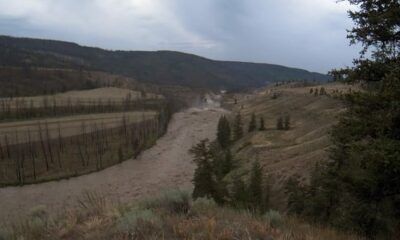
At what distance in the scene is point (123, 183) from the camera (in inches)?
2042

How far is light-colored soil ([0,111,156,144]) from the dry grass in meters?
71.3

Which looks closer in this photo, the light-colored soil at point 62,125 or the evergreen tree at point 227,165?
the evergreen tree at point 227,165

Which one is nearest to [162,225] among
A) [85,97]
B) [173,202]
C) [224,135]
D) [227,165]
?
[173,202]

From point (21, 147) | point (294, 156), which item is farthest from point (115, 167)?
point (294, 156)

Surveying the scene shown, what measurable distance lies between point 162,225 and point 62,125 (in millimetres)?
89970

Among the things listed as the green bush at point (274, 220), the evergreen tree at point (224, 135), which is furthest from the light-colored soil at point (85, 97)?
the green bush at point (274, 220)

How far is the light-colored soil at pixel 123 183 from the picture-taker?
44.7 m

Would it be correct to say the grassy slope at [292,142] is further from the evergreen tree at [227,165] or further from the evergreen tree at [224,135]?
the evergreen tree at [224,135]

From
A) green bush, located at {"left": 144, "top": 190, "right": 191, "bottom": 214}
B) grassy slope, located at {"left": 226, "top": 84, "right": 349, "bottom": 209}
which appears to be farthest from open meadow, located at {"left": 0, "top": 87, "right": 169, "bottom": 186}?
green bush, located at {"left": 144, "top": 190, "right": 191, "bottom": 214}

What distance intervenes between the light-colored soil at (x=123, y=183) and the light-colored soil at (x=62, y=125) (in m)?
19.8

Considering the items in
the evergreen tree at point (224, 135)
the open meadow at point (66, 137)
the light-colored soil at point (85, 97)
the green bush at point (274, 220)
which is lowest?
the open meadow at point (66, 137)

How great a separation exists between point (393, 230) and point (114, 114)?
109 metres

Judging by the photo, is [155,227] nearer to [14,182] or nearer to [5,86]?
[14,182]

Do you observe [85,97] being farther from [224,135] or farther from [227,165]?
[227,165]
